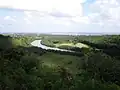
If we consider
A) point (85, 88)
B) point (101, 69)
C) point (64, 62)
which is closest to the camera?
point (85, 88)

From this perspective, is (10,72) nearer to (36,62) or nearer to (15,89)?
(15,89)

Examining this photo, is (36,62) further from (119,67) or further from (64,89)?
(64,89)

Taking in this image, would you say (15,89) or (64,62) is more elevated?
(15,89)

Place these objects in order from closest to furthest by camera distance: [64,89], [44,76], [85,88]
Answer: [85,88]
[64,89]
[44,76]

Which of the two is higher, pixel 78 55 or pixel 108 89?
pixel 108 89

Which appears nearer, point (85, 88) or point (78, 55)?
point (85, 88)

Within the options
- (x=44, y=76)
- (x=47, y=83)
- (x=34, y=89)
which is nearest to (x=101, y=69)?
(x=44, y=76)

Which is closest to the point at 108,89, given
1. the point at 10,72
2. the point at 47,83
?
the point at 47,83

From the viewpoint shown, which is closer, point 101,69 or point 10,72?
point 10,72

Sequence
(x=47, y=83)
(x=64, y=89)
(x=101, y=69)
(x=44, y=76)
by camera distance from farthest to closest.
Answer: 1. (x=101, y=69)
2. (x=44, y=76)
3. (x=47, y=83)
4. (x=64, y=89)
